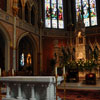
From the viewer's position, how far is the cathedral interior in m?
12.0

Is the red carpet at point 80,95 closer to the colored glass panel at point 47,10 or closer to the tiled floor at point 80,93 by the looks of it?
the tiled floor at point 80,93

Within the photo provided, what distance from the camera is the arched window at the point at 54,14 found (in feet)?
59.6

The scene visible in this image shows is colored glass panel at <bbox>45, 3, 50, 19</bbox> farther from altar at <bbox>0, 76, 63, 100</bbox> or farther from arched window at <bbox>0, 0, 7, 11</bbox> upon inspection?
altar at <bbox>0, 76, 63, 100</bbox>

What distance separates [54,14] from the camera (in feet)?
60.2

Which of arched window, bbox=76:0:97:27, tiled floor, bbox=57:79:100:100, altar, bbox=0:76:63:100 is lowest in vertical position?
tiled floor, bbox=57:79:100:100

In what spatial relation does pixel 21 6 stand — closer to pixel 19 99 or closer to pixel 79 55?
pixel 79 55

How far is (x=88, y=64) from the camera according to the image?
456 inches

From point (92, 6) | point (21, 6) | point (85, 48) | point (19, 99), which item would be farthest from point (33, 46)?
point (19, 99)

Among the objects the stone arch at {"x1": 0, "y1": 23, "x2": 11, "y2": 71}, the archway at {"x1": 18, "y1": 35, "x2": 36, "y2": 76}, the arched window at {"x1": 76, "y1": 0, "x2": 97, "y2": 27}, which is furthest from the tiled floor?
the arched window at {"x1": 76, "y1": 0, "x2": 97, "y2": 27}

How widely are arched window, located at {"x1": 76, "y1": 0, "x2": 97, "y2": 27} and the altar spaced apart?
13.9 meters

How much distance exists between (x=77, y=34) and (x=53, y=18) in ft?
14.9

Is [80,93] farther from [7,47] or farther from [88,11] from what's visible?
[88,11]

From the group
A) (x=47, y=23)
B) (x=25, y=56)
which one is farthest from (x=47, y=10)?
(x=25, y=56)

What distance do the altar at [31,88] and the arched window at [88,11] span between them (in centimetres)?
1387
